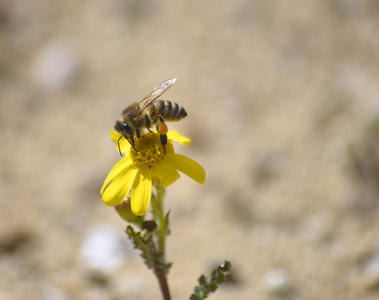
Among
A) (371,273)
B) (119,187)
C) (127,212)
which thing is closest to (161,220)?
(127,212)

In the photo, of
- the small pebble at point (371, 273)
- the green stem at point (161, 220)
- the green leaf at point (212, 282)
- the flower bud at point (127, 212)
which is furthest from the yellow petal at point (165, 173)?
the small pebble at point (371, 273)

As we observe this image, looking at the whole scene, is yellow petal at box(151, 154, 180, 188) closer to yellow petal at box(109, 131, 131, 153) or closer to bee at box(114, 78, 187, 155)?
bee at box(114, 78, 187, 155)

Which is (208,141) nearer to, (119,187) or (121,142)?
(121,142)

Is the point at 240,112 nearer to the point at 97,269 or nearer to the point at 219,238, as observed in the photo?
the point at 219,238

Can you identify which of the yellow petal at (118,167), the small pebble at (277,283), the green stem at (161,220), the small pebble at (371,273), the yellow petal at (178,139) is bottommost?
the small pebble at (371,273)

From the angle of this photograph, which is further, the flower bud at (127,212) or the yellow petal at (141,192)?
the flower bud at (127,212)

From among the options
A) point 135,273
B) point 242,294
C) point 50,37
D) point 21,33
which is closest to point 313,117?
point 242,294

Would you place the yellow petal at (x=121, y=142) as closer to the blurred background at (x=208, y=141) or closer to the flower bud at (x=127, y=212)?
the flower bud at (x=127, y=212)
